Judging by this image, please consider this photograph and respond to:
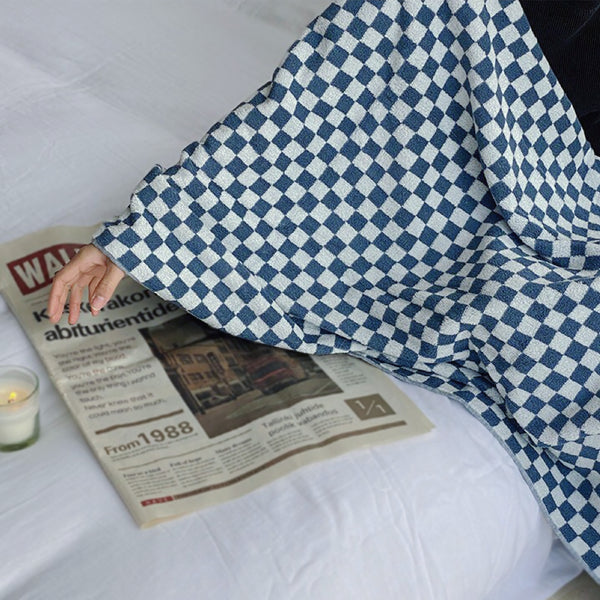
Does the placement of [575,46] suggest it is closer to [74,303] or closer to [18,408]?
[74,303]

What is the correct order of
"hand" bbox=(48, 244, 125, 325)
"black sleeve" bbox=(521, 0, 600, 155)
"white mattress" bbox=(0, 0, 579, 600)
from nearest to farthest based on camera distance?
"white mattress" bbox=(0, 0, 579, 600) < "hand" bbox=(48, 244, 125, 325) < "black sleeve" bbox=(521, 0, 600, 155)

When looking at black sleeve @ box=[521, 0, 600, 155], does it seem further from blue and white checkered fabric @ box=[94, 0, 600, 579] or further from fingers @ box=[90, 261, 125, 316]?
fingers @ box=[90, 261, 125, 316]

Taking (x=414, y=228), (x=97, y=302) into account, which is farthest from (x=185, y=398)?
(x=414, y=228)

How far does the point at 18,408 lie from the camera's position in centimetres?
83

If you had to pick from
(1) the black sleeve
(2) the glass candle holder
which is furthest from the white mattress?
(1) the black sleeve

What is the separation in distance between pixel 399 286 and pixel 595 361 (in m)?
0.22

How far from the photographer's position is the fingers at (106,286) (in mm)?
926

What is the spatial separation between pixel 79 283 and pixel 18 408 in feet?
0.54

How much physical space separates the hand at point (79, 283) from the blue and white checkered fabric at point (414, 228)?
6 cm

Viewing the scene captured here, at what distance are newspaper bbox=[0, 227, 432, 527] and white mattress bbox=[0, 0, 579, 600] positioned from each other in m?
0.02

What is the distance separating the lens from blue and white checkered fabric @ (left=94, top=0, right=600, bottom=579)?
0.96 meters

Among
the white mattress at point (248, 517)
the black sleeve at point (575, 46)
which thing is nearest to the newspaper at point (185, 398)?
the white mattress at point (248, 517)

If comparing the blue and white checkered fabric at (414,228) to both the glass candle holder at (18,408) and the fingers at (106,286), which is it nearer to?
the fingers at (106,286)

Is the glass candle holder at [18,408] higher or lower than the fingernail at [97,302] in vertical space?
lower
